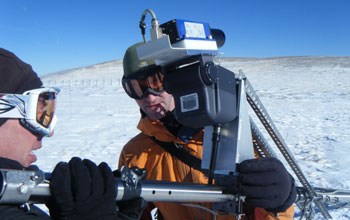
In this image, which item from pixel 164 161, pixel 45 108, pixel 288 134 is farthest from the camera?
pixel 288 134

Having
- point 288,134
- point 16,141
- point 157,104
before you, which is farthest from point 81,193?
point 288,134

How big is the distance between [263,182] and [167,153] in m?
0.94

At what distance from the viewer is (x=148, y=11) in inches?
57.7

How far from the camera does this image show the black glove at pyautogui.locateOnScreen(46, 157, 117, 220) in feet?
3.72

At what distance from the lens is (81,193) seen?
1.16m

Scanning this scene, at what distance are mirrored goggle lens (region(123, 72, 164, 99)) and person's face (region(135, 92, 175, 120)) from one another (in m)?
0.05

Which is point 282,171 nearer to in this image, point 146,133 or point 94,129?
point 146,133

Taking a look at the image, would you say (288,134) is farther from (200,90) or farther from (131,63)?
(200,90)

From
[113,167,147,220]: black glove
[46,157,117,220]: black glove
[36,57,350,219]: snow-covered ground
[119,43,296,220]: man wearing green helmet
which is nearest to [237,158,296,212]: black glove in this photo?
[119,43,296,220]: man wearing green helmet

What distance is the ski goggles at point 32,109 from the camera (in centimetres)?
145

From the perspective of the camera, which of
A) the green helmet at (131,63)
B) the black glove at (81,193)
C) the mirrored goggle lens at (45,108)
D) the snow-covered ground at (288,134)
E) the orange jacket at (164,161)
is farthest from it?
the snow-covered ground at (288,134)

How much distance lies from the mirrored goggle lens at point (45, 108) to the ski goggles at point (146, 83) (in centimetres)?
81

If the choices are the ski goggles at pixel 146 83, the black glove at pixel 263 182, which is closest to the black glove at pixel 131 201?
the black glove at pixel 263 182

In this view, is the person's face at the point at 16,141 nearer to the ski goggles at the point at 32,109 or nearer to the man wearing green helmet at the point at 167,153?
the ski goggles at the point at 32,109
